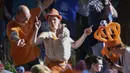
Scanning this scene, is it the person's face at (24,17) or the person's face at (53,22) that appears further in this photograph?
the person's face at (53,22)

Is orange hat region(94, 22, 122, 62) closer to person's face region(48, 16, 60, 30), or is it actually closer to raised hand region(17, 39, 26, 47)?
person's face region(48, 16, 60, 30)

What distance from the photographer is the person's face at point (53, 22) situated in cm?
734

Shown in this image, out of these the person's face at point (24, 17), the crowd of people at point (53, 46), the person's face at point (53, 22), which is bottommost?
the crowd of people at point (53, 46)

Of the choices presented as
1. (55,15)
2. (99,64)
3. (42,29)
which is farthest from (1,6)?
(99,64)

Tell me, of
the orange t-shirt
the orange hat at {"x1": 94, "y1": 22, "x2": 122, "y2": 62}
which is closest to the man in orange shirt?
the orange t-shirt

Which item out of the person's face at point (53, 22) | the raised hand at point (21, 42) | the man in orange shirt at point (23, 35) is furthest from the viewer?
the person's face at point (53, 22)

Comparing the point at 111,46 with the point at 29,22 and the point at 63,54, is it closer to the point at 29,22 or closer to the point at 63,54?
the point at 63,54

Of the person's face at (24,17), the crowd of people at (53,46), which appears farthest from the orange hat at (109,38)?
the person's face at (24,17)

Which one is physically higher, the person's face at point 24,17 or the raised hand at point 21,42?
the person's face at point 24,17

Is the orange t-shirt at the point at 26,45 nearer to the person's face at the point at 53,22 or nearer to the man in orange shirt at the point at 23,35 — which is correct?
the man in orange shirt at the point at 23,35

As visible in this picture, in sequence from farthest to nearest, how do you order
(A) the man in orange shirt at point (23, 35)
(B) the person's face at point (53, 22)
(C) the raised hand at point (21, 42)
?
(B) the person's face at point (53, 22) < (A) the man in orange shirt at point (23, 35) < (C) the raised hand at point (21, 42)

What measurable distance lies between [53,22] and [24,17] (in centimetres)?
42

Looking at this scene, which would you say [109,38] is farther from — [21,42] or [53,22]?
[21,42]

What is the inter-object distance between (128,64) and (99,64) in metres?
0.46
